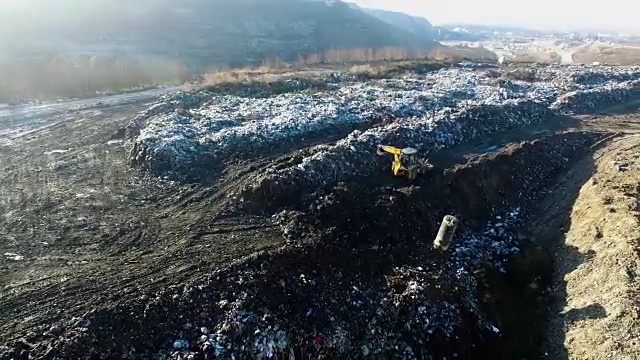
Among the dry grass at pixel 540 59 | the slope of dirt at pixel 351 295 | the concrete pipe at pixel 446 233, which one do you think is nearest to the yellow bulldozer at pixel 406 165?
the slope of dirt at pixel 351 295

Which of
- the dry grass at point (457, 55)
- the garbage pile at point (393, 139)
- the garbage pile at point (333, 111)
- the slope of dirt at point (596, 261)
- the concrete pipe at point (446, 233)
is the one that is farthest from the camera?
the dry grass at point (457, 55)

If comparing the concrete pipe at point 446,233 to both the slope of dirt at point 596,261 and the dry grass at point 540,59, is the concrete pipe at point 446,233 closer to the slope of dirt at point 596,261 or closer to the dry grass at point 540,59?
the slope of dirt at point 596,261

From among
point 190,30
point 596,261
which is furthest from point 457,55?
point 596,261

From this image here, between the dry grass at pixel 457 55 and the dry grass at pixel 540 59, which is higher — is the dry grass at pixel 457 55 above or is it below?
above

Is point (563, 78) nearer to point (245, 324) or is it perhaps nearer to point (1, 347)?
point (245, 324)

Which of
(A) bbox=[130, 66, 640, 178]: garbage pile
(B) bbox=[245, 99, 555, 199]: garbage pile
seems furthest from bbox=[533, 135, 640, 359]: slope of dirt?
(A) bbox=[130, 66, 640, 178]: garbage pile

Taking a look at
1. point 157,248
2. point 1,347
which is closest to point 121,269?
point 157,248
